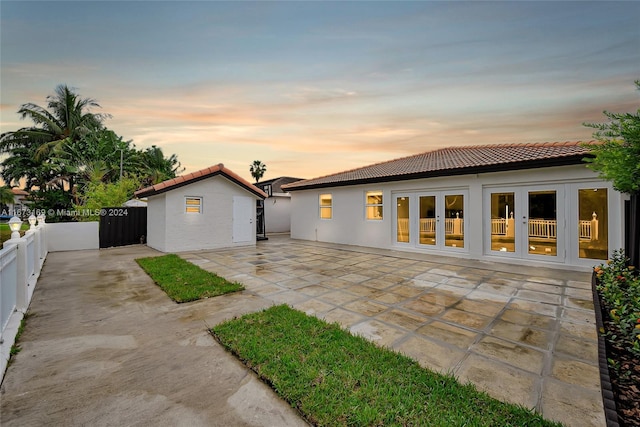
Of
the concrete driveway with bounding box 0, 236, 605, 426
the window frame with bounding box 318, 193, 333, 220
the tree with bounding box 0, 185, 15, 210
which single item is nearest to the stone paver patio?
the concrete driveway with bounding box 0, 236, 605, 426

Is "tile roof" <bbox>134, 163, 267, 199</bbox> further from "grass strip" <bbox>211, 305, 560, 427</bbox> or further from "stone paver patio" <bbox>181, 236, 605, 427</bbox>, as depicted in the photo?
"grass strip" <bbox>211, 305, 560, 427</bbox>

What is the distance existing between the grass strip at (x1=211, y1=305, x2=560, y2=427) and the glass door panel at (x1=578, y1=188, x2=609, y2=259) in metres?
7.10

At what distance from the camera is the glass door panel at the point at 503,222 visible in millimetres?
7844

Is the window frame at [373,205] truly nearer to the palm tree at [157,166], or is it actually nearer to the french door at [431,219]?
the french door at [431,219]

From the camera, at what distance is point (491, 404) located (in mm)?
2076

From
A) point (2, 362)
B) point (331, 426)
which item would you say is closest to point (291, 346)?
point (331, 426)

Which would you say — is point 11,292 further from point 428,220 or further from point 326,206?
point 326,206

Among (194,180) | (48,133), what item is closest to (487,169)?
(194,180)

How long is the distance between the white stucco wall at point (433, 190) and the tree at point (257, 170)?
2626 cm

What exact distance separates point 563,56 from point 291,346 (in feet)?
36.1

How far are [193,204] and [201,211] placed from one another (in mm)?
405

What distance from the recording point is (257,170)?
39.9 metres

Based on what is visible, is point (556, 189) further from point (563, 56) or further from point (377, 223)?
point (377, 223)

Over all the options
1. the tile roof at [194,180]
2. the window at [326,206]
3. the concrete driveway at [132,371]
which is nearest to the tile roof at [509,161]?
the window at [326,206]
